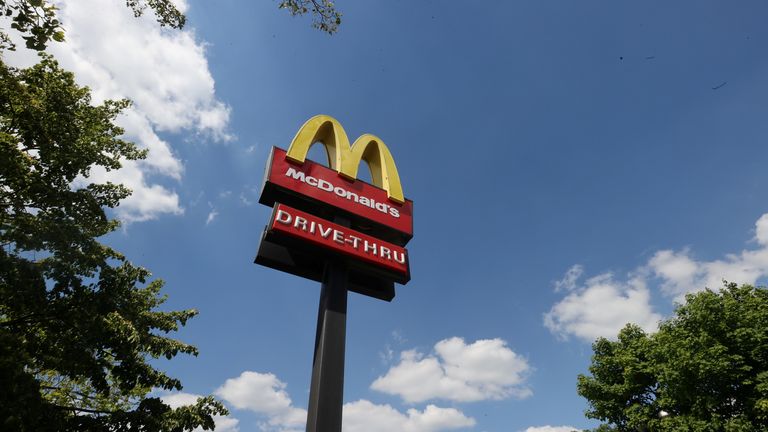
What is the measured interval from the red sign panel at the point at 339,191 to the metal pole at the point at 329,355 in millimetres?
2089

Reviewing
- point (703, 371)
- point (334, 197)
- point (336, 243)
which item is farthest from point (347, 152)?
point (703, 371)

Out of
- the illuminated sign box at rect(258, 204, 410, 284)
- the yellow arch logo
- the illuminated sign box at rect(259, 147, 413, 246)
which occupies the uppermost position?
the yellow arch logo

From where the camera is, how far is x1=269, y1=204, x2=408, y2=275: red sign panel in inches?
424

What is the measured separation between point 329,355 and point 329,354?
0.02 metres

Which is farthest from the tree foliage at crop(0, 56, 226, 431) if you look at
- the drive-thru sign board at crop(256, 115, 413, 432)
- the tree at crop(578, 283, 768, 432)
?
the tree at crop(578, 283, 768, 432)

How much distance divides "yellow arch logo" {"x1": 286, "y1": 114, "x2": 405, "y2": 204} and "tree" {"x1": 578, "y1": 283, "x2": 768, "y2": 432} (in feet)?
52.6

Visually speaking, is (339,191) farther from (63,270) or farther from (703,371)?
(703,371)

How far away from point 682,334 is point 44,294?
84.9ft

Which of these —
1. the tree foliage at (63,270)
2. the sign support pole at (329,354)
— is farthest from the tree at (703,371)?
the tree foliage at (63,270)

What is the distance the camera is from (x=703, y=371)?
17.5 metres

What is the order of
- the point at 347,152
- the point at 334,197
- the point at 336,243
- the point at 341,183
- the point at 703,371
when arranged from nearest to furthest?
the point at 336,243 → the point at 334,197 → the point at 341,183 → the point at 347,152 → the point at 703,371

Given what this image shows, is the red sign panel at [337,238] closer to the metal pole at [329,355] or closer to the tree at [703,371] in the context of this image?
the metal pole at [329,355]

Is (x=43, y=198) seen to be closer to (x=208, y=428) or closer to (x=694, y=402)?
(x=208, y=428)

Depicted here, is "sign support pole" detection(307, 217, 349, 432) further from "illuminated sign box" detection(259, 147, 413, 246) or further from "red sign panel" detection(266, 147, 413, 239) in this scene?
"red sign panel" detection(266, 147, 413, 239)
